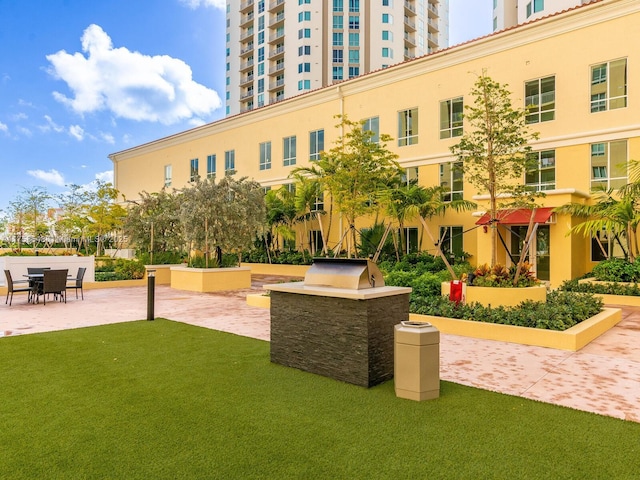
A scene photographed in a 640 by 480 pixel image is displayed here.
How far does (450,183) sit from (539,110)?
4.83m

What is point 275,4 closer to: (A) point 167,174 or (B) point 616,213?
(A) point 167,174

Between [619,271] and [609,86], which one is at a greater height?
[609,86]

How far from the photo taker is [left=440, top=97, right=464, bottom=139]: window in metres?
21.2

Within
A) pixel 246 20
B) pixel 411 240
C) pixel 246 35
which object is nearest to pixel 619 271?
pixel 411 240

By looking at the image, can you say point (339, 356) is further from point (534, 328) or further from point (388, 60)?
point (388, 60)

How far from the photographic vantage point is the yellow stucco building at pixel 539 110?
1686cm

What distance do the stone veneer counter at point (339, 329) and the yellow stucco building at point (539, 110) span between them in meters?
9.93

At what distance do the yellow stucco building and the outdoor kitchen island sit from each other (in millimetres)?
9761

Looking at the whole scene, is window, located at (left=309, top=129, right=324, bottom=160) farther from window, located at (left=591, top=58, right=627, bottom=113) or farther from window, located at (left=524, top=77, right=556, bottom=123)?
window, located at (left=591, top=58, right=627, bottom=113)

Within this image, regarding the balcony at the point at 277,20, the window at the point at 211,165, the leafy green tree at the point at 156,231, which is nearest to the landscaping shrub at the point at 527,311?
the leafy green tree at the point at 156,231

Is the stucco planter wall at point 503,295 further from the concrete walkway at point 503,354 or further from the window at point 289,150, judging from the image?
the window at point 289,150

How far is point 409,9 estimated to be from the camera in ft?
181

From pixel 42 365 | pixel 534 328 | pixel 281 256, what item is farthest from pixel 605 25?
pixel 42 365

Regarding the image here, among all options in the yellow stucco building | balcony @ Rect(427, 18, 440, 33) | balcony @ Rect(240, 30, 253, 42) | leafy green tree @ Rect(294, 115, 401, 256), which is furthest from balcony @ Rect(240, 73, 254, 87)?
leafy green tree @ Rect(294, 115, 401, 256)
